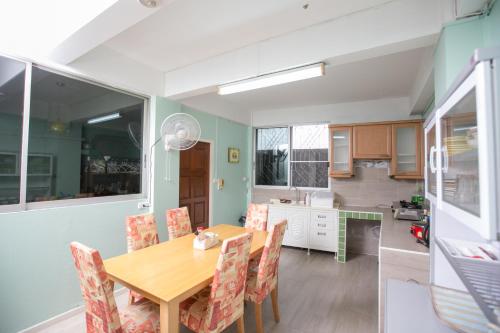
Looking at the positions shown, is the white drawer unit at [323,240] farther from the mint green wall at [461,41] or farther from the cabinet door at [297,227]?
the mint green wall at [461,41]

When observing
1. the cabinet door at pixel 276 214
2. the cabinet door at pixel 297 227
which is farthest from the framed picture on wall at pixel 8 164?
the cabinet door at pixel 297 227

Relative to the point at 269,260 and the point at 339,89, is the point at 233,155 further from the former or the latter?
the point at 269,260

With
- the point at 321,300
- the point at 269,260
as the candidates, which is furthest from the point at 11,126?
the point at 321,300

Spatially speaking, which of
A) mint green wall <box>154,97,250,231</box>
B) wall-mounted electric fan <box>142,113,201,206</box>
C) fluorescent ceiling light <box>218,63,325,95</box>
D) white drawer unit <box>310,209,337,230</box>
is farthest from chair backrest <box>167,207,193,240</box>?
white drawer unit <box>310,209,337,230</box>

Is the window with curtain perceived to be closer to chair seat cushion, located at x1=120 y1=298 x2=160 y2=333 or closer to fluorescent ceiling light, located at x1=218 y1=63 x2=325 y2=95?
fluorescent ceiling light, located at x1=218 y1=63 x2=325 y2=95

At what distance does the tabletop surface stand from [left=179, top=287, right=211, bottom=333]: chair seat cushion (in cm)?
25

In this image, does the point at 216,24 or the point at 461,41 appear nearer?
the point at 461,41

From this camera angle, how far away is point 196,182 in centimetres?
392

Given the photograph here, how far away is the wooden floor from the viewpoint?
2131 mm

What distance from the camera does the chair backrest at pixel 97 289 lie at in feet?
4.13

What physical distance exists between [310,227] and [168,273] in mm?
2917

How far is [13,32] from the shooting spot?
1.92 meters

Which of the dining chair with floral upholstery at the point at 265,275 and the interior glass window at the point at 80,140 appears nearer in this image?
the dining chair with floral upholstery at the point at 265,275

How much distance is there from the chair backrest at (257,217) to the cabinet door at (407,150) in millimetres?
2225
